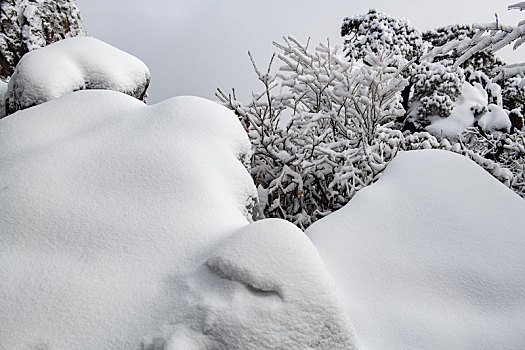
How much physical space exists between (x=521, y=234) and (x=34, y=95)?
322 centimetres

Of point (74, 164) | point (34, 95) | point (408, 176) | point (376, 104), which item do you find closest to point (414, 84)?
point (376, 104)

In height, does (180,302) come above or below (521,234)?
above

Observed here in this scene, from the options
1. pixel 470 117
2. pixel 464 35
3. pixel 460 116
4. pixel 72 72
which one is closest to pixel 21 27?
pixel 72 72

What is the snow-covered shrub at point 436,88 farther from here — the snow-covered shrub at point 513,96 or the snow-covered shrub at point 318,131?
the snow-covered shrub at point 318,131

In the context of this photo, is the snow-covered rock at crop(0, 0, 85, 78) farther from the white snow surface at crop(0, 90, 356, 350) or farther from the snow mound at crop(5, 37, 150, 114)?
the white snow surface at crop(0, 90, 356, 350)

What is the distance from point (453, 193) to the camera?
2080 millimetres

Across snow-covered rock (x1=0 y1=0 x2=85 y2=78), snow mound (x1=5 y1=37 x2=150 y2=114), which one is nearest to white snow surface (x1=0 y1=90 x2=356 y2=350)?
snow mound (x1=5 y1=37 x2=150 y2=114)

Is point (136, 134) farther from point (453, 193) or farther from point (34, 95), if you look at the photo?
point (453, 193)

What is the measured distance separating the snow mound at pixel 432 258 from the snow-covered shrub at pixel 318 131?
104 cm

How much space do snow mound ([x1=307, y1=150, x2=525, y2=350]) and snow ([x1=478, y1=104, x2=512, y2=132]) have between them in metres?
6.02

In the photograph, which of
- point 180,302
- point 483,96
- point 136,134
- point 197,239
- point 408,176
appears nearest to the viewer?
point 180,302

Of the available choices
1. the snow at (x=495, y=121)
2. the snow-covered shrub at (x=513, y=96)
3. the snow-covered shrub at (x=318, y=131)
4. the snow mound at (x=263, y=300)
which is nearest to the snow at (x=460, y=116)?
the snow at (x=495, y=121)

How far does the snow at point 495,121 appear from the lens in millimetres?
7318

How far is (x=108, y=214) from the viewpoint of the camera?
1.51 metres
